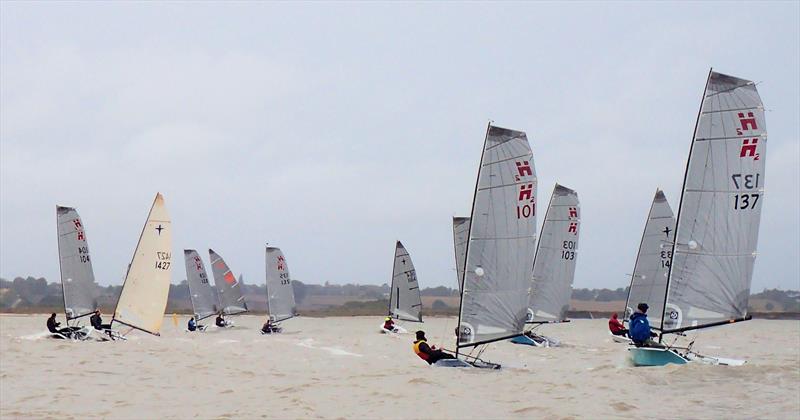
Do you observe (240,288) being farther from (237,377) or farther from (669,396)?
(669,396)

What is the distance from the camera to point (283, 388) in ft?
61.2

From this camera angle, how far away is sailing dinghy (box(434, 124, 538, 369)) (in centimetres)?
2312

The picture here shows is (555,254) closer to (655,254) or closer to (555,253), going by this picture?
(555,253)

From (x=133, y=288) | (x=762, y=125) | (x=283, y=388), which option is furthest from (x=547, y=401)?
(x=133, y=288)

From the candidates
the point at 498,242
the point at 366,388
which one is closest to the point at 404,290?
the point at 498,242

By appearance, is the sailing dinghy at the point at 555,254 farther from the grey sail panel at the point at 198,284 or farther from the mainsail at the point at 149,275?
the grey sail panel at the point at 198,284

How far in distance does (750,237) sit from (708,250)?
1227 millimetres

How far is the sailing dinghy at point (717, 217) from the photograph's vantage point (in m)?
22.1

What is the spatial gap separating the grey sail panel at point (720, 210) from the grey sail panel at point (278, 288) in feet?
114

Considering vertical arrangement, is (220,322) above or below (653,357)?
below

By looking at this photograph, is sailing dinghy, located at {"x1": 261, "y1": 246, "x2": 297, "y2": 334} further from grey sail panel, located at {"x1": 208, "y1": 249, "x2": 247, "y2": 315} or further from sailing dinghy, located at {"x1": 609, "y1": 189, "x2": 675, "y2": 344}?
sailing dinghy, located at {"x1": 609, "y1": 189, "x2": 675, "y2": 344}

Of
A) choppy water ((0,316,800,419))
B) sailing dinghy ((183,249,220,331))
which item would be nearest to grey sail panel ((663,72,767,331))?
choppy water ((0,316,800,419))

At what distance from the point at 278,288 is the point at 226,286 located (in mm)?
6963

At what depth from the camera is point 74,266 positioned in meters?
37.6
